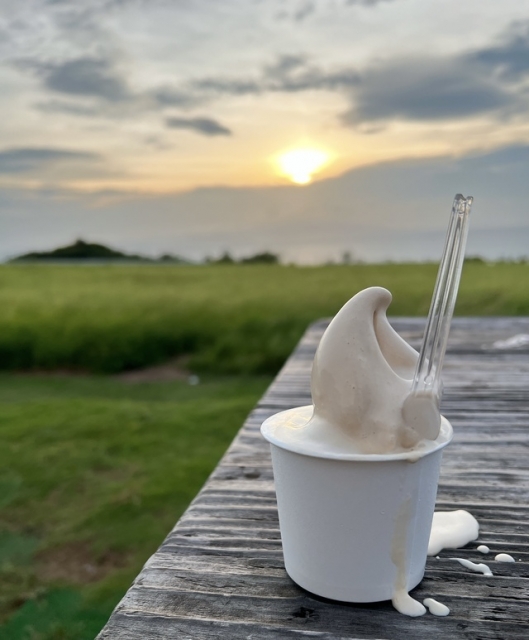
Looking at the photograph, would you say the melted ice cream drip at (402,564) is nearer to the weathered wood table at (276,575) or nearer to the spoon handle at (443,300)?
the weathered wood table at (276,575)

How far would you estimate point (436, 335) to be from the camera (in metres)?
0.92

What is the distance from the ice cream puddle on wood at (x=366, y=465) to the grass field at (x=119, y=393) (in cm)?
183

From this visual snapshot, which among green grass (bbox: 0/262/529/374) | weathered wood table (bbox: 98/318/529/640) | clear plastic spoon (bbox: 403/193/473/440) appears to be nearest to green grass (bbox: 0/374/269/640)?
green grass (bbox: 0/262/529/374)

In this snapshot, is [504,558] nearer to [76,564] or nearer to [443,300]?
[443,300]

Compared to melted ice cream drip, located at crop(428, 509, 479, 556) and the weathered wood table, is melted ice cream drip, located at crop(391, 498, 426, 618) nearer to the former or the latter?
the weathered wood table

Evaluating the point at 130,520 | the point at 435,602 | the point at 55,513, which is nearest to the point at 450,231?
the point at 435,602

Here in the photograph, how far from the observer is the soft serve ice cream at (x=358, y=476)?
904mm

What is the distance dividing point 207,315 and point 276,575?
6512 mm

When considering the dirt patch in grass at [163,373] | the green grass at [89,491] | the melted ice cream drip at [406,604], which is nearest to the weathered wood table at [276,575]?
the melted ice cream drip at [406,604]

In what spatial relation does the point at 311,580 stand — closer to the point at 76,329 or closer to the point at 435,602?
the point at 435,602

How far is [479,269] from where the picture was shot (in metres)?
7.92

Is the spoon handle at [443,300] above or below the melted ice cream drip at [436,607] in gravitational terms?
above

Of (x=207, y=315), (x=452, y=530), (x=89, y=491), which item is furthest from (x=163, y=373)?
(x=452, y=530)

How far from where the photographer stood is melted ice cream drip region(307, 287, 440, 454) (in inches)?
36.8
